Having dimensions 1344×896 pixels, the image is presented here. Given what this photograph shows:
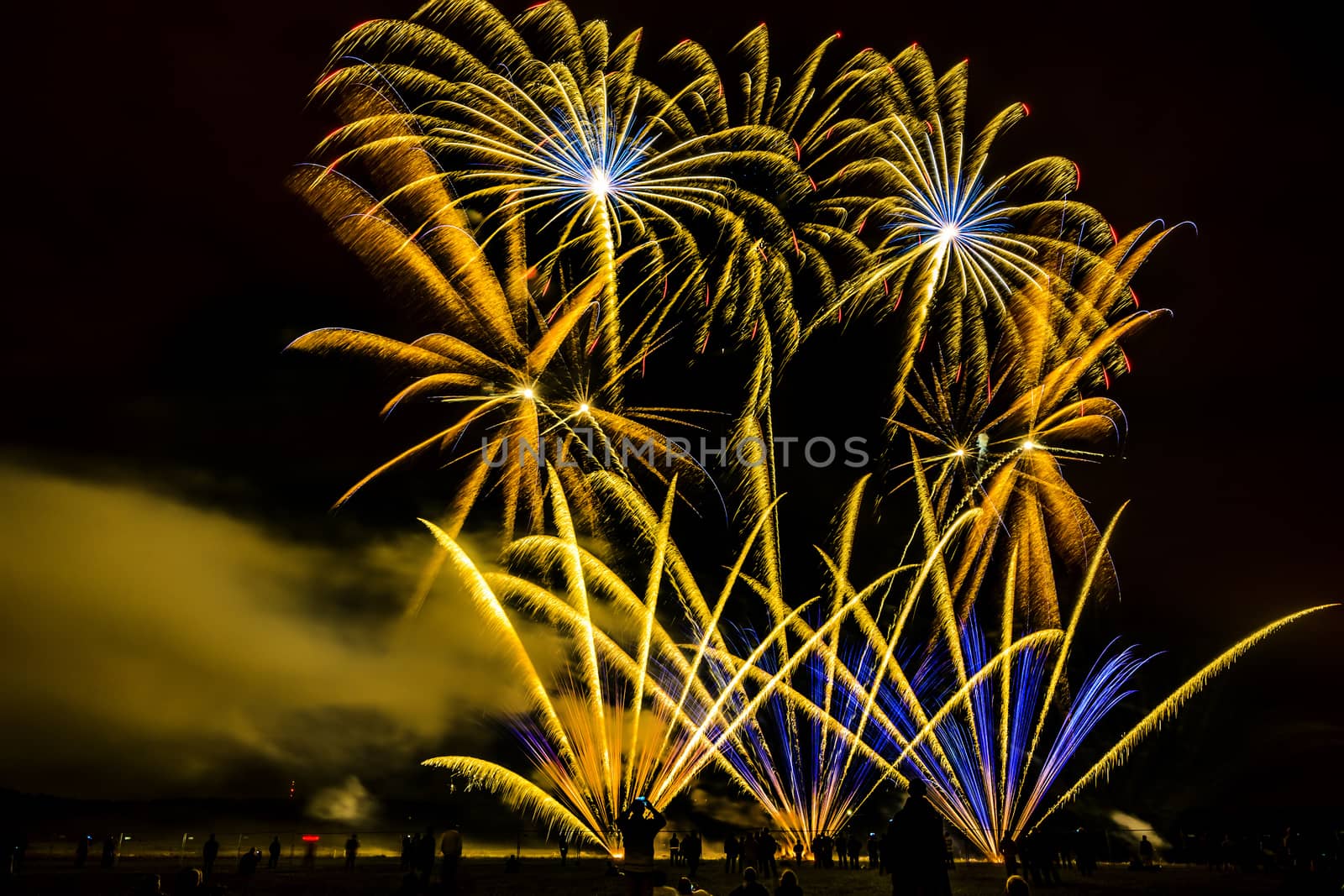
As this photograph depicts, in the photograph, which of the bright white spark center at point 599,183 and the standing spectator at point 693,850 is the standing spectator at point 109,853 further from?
the bright white spark center at point 599,183

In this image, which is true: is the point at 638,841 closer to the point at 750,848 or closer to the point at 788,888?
the point at 788,888

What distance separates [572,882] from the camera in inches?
880

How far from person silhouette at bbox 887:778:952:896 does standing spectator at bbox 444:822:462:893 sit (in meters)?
10.2

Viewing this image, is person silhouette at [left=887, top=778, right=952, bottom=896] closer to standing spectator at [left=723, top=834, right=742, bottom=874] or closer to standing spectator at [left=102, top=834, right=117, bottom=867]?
standing spectator at [left=723, top=834, right=742, bottom=874]

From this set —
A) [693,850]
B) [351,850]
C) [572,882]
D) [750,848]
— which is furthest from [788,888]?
[351,850]

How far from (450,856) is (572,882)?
20.9 feet

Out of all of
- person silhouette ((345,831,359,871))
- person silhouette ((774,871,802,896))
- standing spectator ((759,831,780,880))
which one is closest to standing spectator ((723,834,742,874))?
standing spectator ((759,831,780,880))

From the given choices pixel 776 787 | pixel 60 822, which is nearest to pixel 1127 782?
pixel 776 787

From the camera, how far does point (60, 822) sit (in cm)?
9006

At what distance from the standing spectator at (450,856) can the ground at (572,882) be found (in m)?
1.44

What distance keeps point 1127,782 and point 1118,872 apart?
1693 inches

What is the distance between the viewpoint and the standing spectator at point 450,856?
16672 mm

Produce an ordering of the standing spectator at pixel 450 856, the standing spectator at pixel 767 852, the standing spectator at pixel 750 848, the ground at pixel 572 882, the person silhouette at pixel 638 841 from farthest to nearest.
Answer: the standing spectator at pixel 767 852, the standing spectator at pixel 750 848, the ground at pixel 572 882, the standing spectator at pixel 450 856, the person silhouette at pixel 638 841

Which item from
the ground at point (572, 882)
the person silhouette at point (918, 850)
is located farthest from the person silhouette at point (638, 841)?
the ground at point (572, 882)
